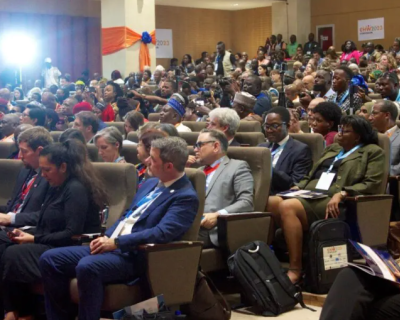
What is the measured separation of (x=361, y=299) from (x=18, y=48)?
1919 centimetres

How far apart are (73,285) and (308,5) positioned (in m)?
19.2

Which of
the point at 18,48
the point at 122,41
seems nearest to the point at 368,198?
the point at 122,41

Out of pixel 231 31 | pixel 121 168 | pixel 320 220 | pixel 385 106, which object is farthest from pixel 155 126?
pixel 231 31

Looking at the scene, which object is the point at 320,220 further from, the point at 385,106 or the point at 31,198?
the point at 31,198

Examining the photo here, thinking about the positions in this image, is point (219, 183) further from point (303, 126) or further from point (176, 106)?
point (176, 106)

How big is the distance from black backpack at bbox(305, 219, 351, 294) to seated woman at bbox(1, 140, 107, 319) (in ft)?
4.18

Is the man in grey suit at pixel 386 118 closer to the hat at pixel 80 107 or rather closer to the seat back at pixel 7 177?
the seat back at pixel 7 177

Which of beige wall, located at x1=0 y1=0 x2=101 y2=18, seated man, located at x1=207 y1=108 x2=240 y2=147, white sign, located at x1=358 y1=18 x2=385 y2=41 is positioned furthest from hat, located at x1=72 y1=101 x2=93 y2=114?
white sign, located at x1=358 y1=18 x2=385 y2=41

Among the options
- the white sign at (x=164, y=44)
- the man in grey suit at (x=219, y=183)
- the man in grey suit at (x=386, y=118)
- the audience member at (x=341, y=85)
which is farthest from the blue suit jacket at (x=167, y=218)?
the white sign at (x=164, y=44)

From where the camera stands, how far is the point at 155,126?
4.66m

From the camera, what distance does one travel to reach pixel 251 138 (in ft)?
17.3

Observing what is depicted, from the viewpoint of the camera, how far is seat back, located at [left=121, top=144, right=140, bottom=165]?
500 centimetres

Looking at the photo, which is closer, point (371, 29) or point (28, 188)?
point (28, 188)

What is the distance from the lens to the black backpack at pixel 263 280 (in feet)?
13.2
